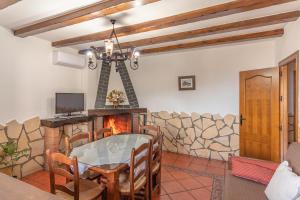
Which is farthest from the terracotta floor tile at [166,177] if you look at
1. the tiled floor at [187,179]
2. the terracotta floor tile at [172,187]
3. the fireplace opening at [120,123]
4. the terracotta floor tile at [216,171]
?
the fireplace opening at [120,123]

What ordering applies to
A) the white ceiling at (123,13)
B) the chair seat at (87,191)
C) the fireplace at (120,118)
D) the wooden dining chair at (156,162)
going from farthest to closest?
the fireplace at (120,118)
the wooden dining chair at (156,162)
the white ceiling at (123,13)
the chair seat at (87,191)

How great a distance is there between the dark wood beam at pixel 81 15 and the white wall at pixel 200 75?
7.81 feet

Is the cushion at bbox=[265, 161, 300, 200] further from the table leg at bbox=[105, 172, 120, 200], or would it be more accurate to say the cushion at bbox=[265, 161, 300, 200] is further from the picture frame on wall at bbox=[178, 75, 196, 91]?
the picture frame on wall at bbox=[178, 75, 196, 91]

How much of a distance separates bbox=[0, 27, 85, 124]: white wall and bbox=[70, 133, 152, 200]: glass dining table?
1490 millimetres

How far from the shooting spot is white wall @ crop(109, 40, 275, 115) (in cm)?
379

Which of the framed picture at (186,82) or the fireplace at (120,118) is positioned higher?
the framed picture at (186,82)

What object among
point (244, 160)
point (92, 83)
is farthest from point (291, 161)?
point (92, 83)

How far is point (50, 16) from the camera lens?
2.45m

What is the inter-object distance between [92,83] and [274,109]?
12.1 feet

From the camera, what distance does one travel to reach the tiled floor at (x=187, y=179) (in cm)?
264

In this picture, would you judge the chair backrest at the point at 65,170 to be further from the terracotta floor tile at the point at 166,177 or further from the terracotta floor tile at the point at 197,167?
the terracotta floor tile at the point at 197,167

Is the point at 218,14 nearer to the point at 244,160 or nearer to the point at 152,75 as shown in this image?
the point at 244,160

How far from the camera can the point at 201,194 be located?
104 inches

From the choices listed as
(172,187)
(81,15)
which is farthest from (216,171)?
(81,15)
